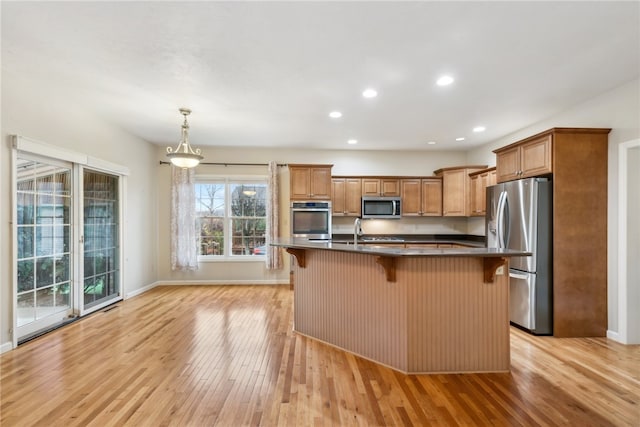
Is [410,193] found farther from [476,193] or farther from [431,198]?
[476,193]

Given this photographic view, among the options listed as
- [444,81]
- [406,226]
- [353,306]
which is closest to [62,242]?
[353,306]

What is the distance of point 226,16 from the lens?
87.0 inches

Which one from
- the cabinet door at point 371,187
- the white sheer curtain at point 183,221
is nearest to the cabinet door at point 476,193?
the cabinet door at point 371,187

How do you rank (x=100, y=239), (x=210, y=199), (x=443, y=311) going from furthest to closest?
(x=210, y=199), (x=100, y=239), (x=443, y=311)

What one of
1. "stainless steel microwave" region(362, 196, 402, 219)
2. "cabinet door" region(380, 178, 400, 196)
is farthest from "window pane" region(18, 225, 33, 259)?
"cabinet door" region(380, 178, 400, 196)

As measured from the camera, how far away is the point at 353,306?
306 cm

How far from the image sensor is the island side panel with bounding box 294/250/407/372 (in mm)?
2736

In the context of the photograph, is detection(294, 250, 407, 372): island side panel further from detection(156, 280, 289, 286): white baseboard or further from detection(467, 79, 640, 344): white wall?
detection(156, 280, 289, 286): white baseboard

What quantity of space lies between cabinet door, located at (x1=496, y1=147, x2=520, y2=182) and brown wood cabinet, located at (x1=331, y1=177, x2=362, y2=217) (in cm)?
255

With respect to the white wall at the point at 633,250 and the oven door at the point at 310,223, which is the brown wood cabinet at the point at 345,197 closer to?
the oven door at the point at 310,223

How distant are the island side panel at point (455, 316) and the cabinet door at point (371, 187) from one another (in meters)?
3.62

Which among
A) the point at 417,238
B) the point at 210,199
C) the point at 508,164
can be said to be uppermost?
the point at 508,164

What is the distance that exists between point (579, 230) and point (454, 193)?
2.66 m

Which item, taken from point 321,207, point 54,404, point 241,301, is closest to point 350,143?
point 321,207
